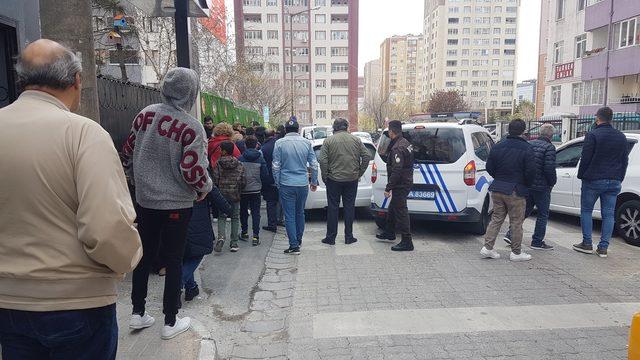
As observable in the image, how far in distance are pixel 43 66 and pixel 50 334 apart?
1.09 m

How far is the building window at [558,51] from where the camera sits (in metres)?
31.9

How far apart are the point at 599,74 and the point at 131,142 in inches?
1171

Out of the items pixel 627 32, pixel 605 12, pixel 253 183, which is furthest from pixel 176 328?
pixel 605 12

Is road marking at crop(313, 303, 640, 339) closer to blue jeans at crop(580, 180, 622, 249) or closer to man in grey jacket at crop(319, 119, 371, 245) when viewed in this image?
blue jeans at crop(580, 180, 622, 249)

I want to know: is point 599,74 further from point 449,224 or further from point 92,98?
point 92,98

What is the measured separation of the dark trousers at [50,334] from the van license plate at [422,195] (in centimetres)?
597

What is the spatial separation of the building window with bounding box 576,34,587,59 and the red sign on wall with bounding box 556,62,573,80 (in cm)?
74

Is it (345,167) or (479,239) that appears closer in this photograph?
(345,167)

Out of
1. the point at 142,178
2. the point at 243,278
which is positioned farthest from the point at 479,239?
the point at 142,178

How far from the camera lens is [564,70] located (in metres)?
30.8

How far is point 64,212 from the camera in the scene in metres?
1.87

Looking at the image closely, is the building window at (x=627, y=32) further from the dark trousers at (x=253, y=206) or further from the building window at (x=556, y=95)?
the dark trousers at (x=253, y=206)

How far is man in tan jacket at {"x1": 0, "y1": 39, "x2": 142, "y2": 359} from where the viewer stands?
1.82 meters

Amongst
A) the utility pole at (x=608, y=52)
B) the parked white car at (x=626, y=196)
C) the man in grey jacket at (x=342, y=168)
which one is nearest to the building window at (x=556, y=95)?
the utility pole at (x=608, y=52)
